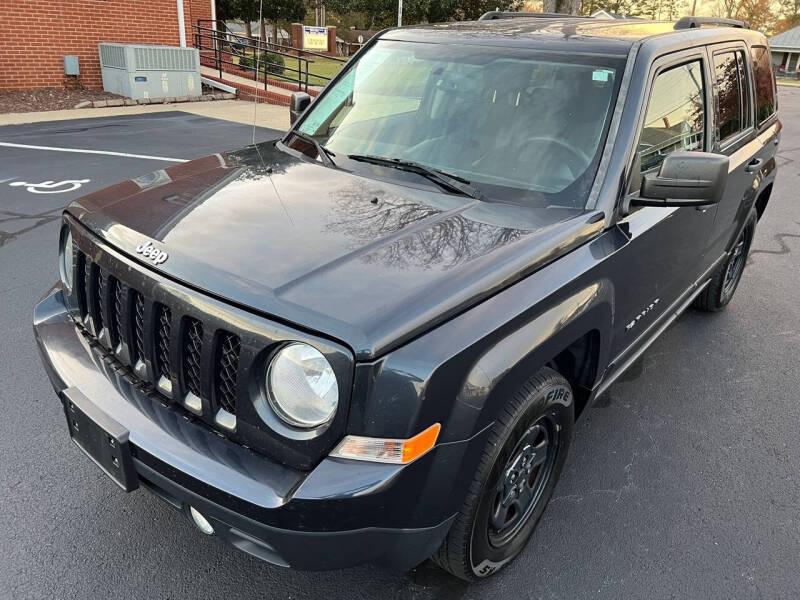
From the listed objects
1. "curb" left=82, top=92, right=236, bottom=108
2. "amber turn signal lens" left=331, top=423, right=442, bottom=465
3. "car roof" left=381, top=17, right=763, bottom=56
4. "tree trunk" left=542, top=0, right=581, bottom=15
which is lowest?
"curb" left=82, top=92, right=236, bottom=108

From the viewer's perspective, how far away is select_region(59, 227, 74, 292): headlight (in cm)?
266

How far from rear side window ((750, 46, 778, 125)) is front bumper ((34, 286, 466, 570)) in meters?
3.68

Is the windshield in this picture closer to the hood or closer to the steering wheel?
the steering wheel

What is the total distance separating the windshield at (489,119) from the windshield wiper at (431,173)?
0.04 meters

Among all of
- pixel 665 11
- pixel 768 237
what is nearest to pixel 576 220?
pixel 768 237

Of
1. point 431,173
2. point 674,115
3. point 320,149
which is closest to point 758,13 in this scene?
point 674,115

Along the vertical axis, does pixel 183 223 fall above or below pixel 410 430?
above

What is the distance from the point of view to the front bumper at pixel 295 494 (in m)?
1.75

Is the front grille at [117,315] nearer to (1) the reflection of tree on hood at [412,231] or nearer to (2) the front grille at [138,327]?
(2) the front grille at [138,327]

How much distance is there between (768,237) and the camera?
7.05 meters

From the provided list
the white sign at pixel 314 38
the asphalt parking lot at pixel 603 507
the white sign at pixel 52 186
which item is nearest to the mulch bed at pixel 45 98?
the white sign at pixel 314 38

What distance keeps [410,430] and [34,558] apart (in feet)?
5.53

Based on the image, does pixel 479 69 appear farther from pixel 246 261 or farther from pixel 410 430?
pixel 410 430

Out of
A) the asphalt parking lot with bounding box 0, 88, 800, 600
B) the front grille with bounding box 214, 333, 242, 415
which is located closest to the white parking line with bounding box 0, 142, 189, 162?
the asphalt parking lot with bounding box 0, 88, 800, 600
